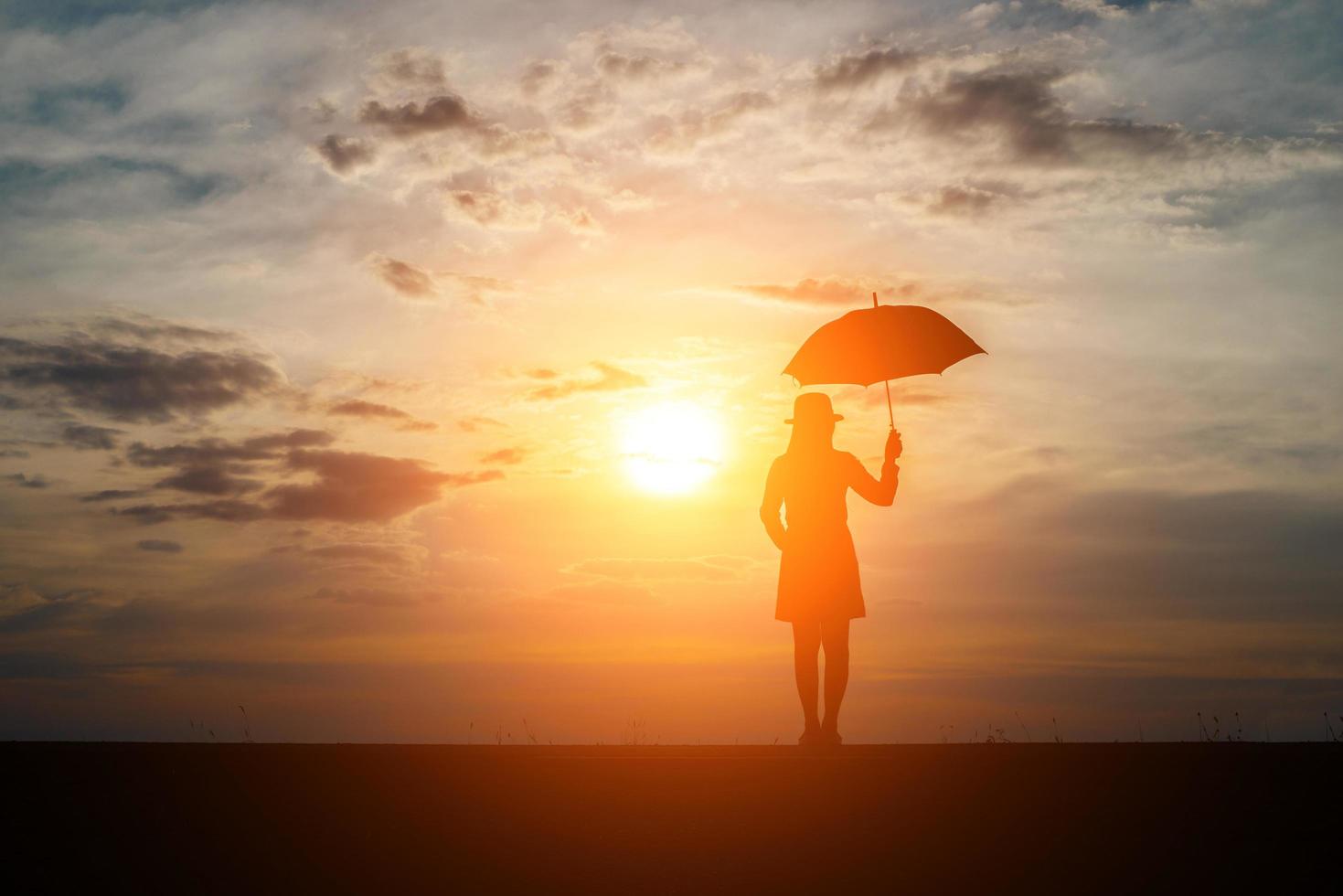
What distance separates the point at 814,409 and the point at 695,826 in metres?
6.37

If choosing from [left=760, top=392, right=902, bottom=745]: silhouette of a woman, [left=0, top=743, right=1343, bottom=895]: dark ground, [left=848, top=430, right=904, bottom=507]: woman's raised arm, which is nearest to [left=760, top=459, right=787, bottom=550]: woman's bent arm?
[left=760, top=392, right=902, bottom=745]: silhouette of a woman

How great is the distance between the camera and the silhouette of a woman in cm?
1227

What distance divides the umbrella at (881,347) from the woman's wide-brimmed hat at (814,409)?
0.55 feet

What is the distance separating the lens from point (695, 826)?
7.07 metres

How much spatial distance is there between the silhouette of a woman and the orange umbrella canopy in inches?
16.2

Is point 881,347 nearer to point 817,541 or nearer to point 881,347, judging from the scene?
point 881,347

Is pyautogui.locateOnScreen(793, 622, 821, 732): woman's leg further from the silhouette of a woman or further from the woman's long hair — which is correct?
the woman's long hair

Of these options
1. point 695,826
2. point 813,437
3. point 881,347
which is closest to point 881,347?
point 881,347

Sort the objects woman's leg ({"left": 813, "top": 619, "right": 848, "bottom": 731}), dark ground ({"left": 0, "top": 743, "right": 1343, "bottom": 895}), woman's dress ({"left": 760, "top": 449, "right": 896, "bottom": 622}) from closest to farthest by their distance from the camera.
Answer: dark ground ({"left": 0, "top": 743, "right": 1343, "bottom": 895}) < woman's leg ({"left": 813, "top": 619, "right": 848, "bottom": 731}) < woman's dress ({"left": 760, "top": 449, "right": 896, "bottom": 622})

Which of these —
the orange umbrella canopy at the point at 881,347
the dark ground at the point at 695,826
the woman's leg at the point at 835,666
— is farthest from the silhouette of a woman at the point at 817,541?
the dark ground at the point at 695,826

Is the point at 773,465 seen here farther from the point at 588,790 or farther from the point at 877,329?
the point at 588,790

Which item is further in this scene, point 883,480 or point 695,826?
point 883,480

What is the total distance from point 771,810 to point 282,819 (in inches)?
121

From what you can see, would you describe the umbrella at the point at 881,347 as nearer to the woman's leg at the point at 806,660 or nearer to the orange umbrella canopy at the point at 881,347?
the orange umbrella canopy at the point at 881,347
